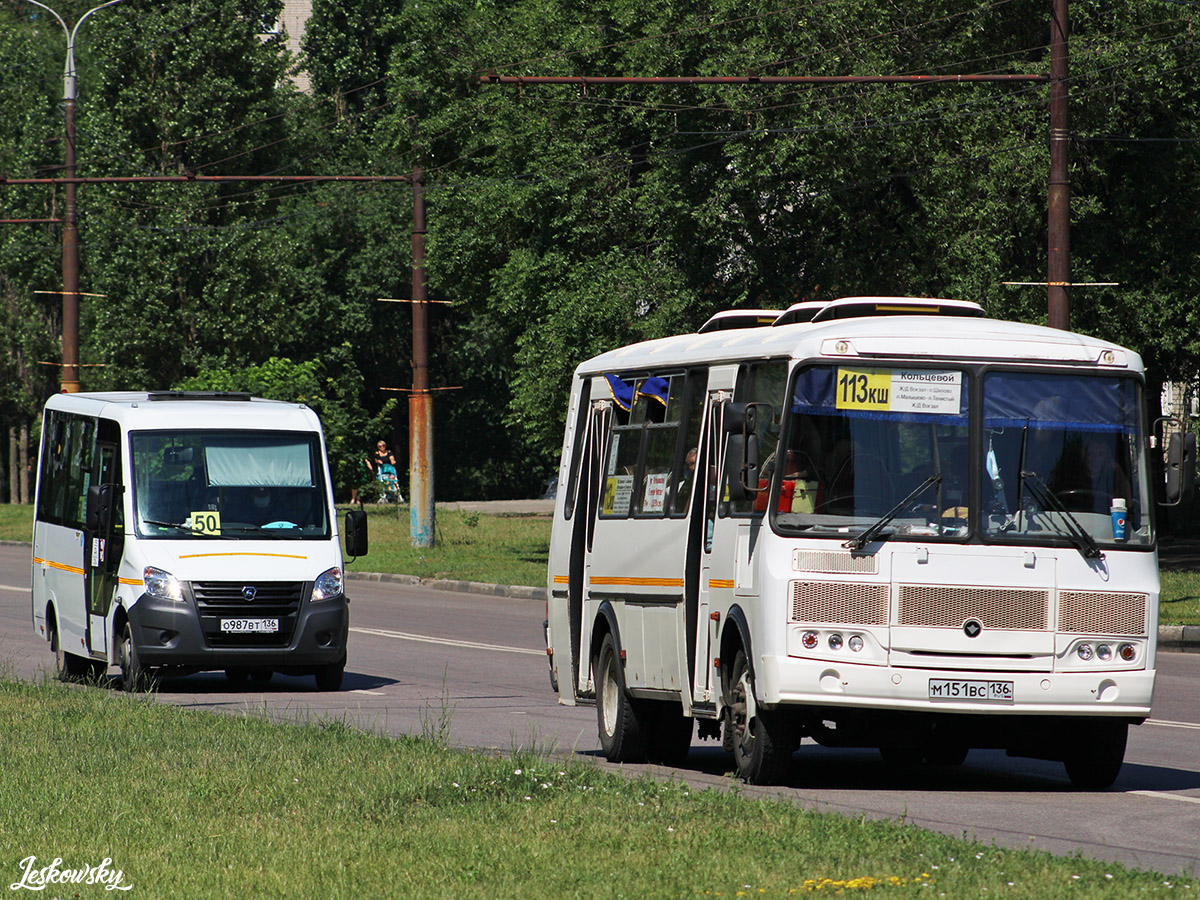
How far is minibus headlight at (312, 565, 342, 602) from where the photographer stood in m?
17.1

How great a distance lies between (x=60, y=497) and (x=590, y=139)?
1615cm

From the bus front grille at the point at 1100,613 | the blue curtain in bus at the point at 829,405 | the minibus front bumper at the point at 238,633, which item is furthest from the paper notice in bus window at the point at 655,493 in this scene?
the minibus front bumper at the point at 238,633

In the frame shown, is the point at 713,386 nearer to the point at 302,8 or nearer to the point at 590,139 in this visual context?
the point at 590,139

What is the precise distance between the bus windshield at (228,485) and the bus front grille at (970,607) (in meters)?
8.44

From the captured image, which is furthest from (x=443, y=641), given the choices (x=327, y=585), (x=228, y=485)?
(x=228, y=485)

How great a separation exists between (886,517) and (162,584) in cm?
837

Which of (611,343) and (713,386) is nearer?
(713,386)

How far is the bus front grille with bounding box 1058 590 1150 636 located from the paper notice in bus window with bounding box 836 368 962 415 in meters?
1.19

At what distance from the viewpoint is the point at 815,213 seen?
3039 cm

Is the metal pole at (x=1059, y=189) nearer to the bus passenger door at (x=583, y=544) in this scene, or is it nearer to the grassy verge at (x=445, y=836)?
the bus passenger door at (x=583, y=544)

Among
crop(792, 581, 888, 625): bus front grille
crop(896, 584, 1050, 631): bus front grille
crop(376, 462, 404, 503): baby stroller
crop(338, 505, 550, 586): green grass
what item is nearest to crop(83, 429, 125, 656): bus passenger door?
crop(792, 581, 888, 625): bus front grille

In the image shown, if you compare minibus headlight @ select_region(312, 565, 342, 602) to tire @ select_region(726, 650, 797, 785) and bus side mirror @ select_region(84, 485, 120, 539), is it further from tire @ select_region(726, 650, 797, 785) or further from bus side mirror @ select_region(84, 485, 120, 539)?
tire @ select_region(726, 650, 797, 785)

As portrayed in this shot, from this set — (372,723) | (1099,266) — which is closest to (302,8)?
(1099,266)

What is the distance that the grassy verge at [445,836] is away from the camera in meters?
7.08
